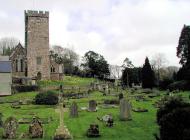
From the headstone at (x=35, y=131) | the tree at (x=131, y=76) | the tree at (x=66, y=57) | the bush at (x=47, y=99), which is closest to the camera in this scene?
the headstone at (x=35, y=131)

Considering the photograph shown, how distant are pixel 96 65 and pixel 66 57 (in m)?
18.1

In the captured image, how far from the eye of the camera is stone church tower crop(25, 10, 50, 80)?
3196 inches

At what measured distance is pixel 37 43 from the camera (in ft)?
268

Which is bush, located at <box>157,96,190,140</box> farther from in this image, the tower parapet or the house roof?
the tower parapet

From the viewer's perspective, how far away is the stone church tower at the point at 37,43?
8119 cm

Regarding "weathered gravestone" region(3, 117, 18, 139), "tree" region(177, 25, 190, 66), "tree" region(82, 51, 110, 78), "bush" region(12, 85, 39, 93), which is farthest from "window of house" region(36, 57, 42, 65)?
"weathered gravestone" region(3, 117, 18, 139)

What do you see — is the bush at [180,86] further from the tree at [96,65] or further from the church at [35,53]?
the tree at [96,65]

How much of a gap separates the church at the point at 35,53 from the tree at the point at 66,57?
108 ft

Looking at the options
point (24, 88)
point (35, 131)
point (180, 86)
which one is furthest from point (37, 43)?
point (35, 131)

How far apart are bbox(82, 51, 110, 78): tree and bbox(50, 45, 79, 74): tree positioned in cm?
627

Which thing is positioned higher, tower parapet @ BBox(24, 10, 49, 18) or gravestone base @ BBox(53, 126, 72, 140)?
tower parapet @ BBox(24, 10, 49, 18)

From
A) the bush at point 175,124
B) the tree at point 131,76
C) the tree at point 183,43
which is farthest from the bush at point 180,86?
the bush at point 175,124

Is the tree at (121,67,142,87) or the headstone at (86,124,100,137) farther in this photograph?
the tree at (121,67,142,87)

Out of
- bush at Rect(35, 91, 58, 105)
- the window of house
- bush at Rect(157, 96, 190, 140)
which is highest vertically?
the window of house
